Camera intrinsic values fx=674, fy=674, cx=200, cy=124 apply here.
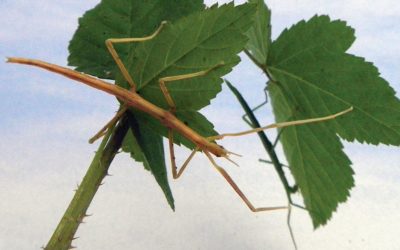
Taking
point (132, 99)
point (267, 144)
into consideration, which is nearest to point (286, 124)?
point (267, 144)

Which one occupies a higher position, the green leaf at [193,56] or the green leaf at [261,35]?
the green leaf at [261,35]

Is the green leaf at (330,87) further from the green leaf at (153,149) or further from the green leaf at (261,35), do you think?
the green leaf at (153,149)

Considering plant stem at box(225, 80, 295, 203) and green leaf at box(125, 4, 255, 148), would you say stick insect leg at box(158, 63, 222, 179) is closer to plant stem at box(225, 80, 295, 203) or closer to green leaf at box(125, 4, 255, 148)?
green leaf at box(125, 4, 255, 148)

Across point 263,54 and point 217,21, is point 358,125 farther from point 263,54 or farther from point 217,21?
point 217,21

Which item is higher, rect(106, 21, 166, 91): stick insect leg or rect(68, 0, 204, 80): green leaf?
rect(68, 0, 204, 80): green leaf

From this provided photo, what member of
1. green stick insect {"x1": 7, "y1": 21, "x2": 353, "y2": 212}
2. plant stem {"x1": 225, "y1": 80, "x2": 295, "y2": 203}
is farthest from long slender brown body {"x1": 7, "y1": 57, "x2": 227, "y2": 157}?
plant stem {"x1": 225, "y1": 80, "x2": 295, "y2": 203}

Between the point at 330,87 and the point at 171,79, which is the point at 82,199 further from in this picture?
the point at 330,87

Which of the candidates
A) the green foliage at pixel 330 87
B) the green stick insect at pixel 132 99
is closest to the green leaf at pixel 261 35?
the green foliage at pixel 330 87
